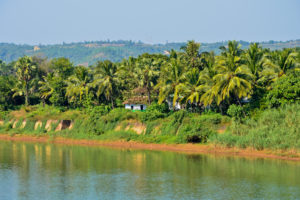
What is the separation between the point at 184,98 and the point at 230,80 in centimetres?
928

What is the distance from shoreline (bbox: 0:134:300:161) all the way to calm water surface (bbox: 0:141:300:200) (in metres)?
2.35

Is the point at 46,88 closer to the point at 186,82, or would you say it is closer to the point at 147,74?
the point at 147,74

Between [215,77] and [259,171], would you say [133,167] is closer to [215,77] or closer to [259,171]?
[259,171]

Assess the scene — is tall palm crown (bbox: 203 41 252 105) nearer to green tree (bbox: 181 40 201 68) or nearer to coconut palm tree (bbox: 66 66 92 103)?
green tree (bbox: 181 40 201 68)

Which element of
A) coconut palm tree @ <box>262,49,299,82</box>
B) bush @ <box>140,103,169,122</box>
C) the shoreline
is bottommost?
the shoreline

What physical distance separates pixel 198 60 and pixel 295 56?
14.2 m

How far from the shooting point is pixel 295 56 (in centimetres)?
6631

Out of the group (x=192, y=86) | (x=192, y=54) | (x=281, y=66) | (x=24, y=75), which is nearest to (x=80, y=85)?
(x=24, y=75)

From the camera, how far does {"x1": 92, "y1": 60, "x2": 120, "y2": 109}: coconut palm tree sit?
72500 millimetres

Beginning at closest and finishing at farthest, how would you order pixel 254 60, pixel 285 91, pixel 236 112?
pixel 285 91
pixel 236 112
pixel 254 60

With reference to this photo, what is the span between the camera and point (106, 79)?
72688mm

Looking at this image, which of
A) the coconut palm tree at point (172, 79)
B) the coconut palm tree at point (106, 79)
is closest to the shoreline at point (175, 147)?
the coconut palm tree at point (172, 79)

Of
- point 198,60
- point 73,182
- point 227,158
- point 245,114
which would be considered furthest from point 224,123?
point 73,182

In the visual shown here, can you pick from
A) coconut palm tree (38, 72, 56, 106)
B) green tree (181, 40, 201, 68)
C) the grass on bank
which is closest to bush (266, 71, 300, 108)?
the grass on bank
